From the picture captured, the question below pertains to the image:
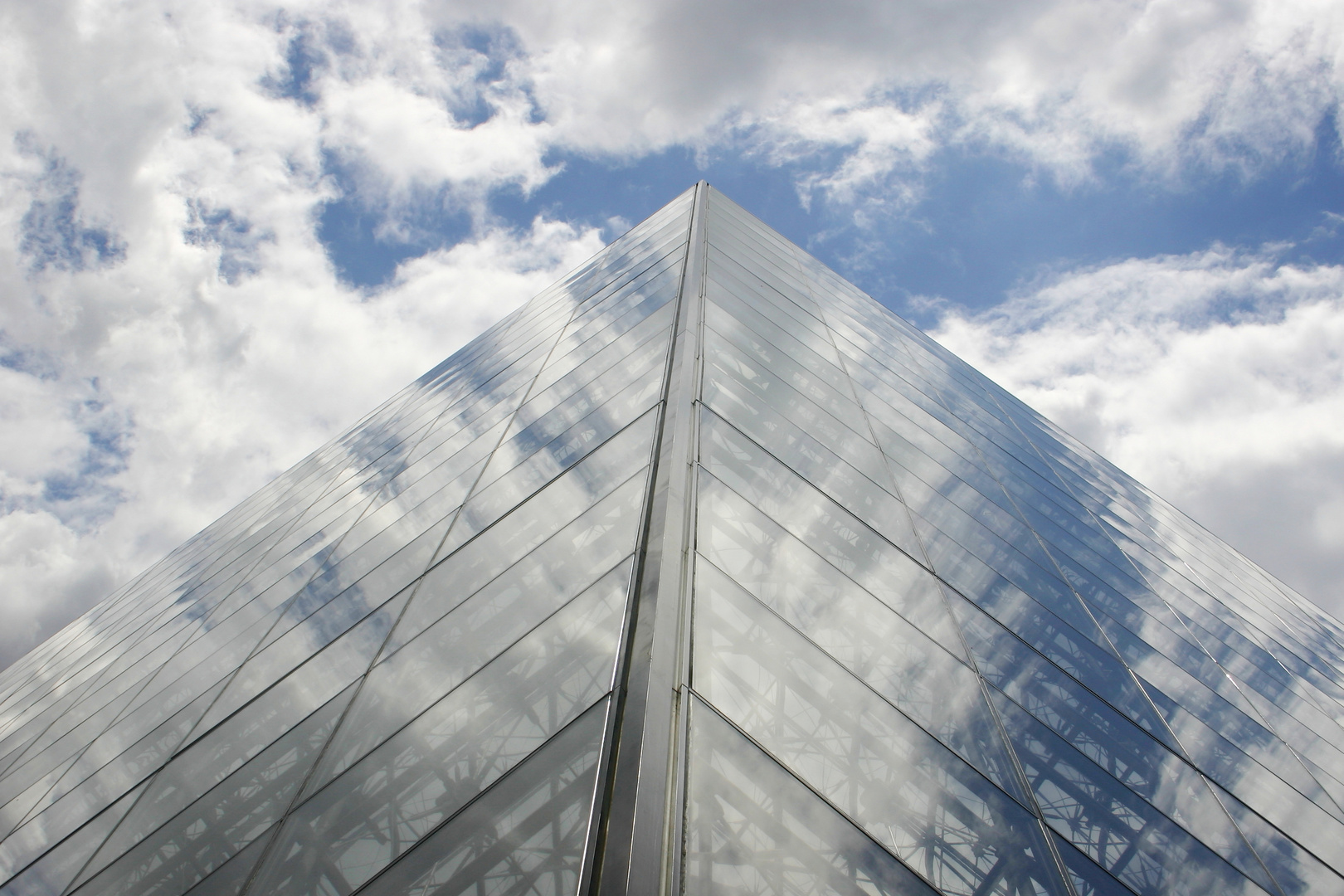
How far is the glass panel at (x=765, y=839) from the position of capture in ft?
11.3

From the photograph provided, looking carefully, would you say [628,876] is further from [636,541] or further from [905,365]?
[905,365]

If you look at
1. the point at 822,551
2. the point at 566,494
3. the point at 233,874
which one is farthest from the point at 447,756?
the point at 822,551

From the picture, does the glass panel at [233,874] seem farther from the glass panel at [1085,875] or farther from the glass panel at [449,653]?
the glass panel at [1085,875]

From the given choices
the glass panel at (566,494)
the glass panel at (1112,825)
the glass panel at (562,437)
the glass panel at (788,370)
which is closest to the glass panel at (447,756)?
the glass panel at (566,494)

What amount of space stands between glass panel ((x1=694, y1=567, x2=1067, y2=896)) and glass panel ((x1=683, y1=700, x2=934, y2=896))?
0.14 m

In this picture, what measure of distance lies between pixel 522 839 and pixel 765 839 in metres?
1.20

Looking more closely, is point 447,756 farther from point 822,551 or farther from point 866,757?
point 822,551

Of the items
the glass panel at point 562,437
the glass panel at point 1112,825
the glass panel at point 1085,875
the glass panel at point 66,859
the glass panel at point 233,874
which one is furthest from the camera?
the glass panel at point 562,437

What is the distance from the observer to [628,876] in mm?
3244

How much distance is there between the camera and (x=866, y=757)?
172 inches

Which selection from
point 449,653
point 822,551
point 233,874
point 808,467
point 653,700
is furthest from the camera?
point 808,467

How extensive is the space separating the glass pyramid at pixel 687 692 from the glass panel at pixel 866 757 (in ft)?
0.08

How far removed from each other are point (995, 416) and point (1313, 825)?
1623 centimetres

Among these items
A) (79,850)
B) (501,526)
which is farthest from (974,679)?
(79,850)
